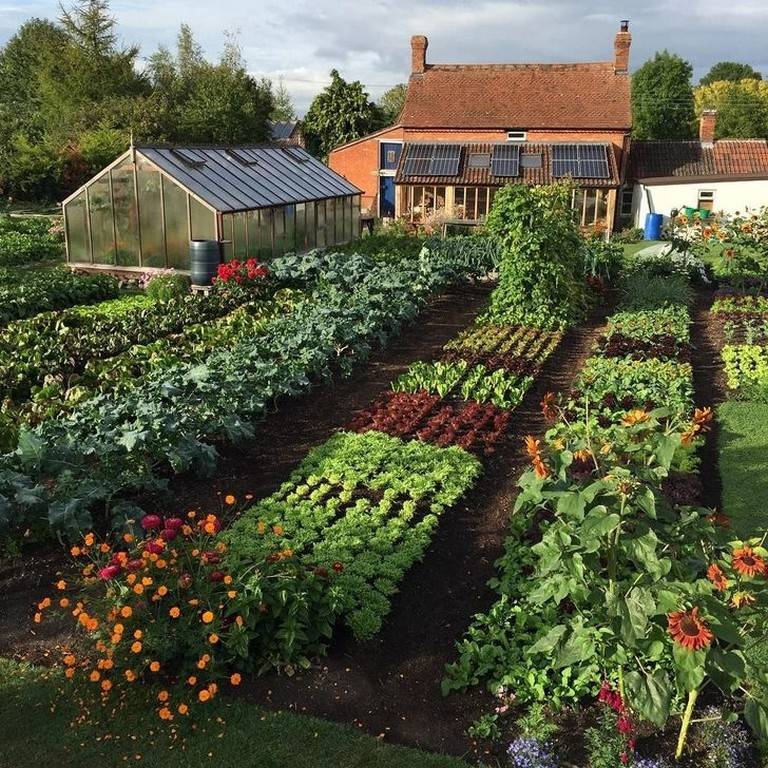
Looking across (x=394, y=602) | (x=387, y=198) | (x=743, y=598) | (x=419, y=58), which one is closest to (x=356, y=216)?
(x=387, y=198)

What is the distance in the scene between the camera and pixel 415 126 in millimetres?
Result: 31281

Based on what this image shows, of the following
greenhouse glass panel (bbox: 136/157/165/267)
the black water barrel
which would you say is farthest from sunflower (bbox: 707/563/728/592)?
greenhouse glass panel (bbox: 136/157/165/267)

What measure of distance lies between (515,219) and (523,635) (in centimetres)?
973

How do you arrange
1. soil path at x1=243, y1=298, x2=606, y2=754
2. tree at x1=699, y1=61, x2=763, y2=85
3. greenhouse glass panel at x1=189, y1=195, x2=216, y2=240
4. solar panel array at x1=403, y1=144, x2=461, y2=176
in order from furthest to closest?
tree at x1=699, y1=61, x2=763, y2=85 < solar panel array at x1=403, y1=144, x2=461, y2=176 < greenhouse glass panel at x1=189, y1=195, x2=216, y2=240 < soil path at x1=243, y1=298, x2=606, y2=754

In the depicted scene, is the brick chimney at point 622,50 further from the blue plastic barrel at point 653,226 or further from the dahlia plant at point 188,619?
the dahlia plant at point 188,619

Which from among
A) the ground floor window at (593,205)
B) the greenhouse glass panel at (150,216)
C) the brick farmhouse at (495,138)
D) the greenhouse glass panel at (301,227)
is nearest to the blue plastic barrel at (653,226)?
the brick farmhouse at (495,138)

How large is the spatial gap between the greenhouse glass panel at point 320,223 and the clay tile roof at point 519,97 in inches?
488

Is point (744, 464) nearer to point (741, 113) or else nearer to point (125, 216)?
point (125, 216)

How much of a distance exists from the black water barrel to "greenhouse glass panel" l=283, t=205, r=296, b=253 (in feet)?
10.7

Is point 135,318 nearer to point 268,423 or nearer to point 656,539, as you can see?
point 268,423

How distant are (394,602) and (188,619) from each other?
1536mm

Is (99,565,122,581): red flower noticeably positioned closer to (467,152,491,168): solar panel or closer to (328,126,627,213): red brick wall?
(467,152,491,168): solar panel

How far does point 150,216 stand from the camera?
663 inches

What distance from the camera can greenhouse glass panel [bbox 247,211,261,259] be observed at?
680 inches
